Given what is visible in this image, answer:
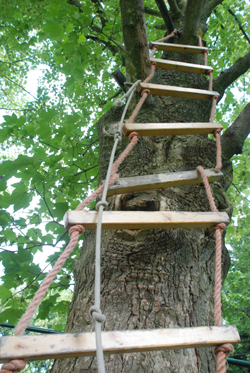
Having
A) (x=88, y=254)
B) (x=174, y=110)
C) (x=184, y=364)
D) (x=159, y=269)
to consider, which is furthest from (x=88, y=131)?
(x=184, y=364)

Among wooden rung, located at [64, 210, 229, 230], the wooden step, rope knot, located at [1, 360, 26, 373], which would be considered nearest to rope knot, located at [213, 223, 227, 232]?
wooden rung, located at [64, 210, 229, 230]

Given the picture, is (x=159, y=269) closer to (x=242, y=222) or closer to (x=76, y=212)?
(x=76, y=212)

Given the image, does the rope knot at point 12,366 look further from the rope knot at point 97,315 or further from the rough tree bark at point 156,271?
the rough tree bark at point 156,271

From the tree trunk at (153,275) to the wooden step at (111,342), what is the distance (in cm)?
21

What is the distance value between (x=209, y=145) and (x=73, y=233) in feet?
5.04

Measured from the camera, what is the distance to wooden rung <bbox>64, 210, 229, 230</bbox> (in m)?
1.12

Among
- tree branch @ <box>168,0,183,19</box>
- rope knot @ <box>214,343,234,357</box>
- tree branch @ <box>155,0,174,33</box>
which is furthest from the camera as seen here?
tree branch @ <box>168,0,183,19</box>

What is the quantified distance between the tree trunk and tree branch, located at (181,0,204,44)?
1.90 m

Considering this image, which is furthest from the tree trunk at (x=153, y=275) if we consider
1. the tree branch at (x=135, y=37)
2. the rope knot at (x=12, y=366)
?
the tree branch at (x=135, y=37)

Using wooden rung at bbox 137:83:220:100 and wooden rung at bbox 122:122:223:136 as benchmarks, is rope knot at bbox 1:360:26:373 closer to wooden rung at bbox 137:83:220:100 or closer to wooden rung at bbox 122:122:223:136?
wooden rung at bbox 122:122:223:136

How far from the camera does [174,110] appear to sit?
2.54m

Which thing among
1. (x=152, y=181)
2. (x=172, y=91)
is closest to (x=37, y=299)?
(x=152, y=181)

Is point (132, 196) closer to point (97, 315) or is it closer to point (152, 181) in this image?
point (152, 181)

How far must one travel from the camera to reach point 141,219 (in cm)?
120
